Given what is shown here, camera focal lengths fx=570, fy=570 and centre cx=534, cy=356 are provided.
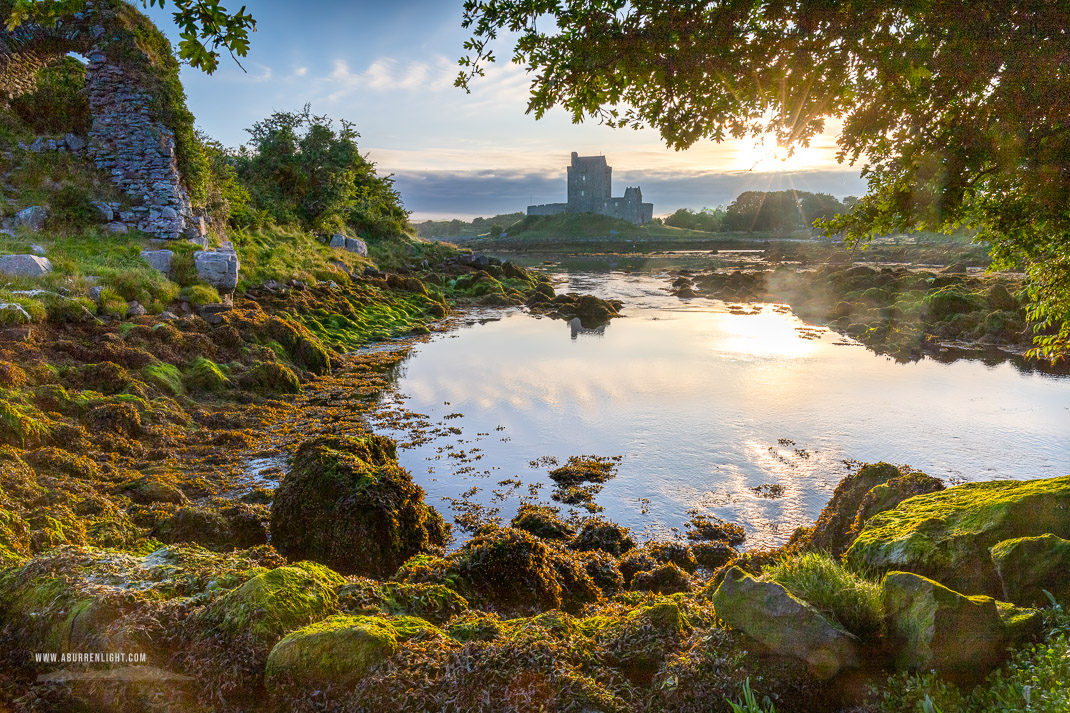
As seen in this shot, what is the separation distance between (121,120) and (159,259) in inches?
216

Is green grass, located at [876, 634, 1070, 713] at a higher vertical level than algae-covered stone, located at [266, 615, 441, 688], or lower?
higher

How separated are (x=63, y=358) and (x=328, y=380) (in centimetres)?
574

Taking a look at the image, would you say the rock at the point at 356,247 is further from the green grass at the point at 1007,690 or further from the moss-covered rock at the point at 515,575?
the green grass at the point at 1007,690

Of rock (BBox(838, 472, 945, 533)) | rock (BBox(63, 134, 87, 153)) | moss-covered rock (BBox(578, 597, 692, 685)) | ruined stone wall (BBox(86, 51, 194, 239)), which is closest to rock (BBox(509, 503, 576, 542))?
moss-covered rock (BBox(578, 597, 692, 685))

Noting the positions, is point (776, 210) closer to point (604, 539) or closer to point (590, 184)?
point (590, 184)

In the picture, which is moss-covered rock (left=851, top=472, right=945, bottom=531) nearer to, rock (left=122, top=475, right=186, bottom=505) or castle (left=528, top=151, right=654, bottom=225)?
rock (left=122, top=475, right=186, bottom=505)

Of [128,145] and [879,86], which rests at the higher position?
[128,145]

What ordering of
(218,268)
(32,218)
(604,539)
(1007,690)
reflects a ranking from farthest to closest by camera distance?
(218,268) < (32,218) < (604,539) < (1007,690)

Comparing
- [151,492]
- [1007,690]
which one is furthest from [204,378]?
[1007,690]

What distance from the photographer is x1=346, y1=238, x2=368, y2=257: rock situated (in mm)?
33812

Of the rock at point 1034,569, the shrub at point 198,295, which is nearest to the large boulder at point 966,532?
the rock at point 1034,569

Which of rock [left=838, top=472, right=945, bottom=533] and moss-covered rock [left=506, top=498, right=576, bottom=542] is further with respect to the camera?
moss-covered rock [left=506, top=498, right=576, bottom=542]

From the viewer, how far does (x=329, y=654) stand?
390 centimetres

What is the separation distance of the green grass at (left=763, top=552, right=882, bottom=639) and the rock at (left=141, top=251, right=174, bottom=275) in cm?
1784
